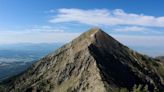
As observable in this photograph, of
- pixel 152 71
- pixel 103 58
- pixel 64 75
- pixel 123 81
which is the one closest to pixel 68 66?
pixel 64 75

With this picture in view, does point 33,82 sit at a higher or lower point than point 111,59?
lower

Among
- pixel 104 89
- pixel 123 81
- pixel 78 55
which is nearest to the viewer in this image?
pixel 104 89

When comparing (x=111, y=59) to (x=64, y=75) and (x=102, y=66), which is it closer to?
(x=102, y=66)

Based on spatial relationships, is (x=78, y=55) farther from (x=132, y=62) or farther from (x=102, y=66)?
(x=132, y=62)

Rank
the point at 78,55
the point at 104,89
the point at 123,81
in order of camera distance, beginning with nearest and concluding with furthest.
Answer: the point at 104,89 < the point at 123,81 < the point at 78,55

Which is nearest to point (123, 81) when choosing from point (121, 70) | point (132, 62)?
point (121, 70)

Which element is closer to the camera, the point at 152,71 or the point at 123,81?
the point at 123,81
